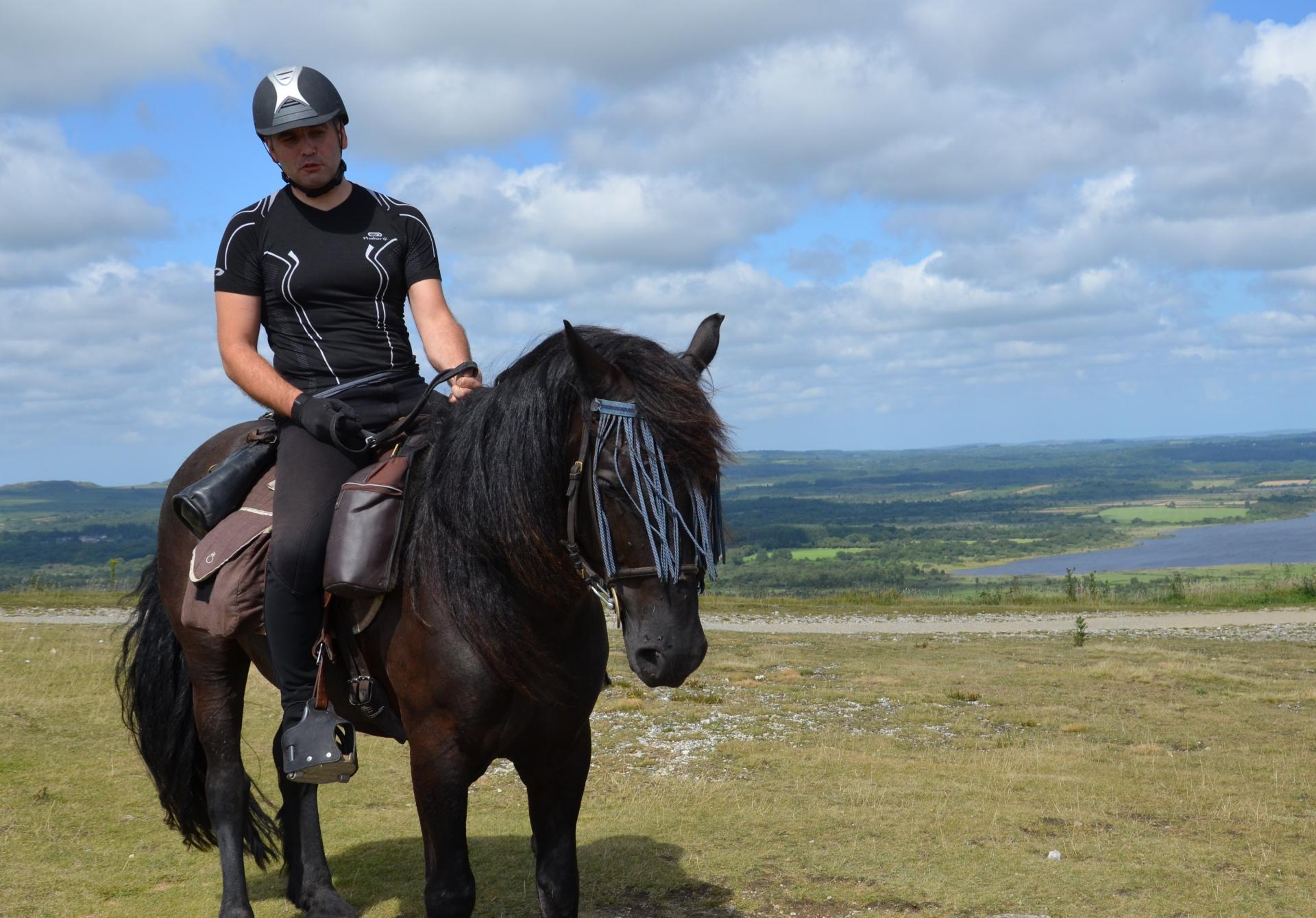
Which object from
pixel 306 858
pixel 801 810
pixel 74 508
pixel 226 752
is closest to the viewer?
pixel 226 752

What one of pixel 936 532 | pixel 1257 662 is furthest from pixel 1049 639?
pixel 936 532

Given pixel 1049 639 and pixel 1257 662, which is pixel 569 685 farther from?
pixel 1049 639

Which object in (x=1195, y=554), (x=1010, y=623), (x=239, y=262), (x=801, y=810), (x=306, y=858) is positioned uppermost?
(x=239, y=262)

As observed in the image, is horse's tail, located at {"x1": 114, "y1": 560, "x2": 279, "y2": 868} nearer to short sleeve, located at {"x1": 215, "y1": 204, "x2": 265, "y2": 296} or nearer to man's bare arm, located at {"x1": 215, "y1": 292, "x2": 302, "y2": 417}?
man's bare arm, located at {"x1": 215, "y1": 292, "x2": 302, "y2": 417}

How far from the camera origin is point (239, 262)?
14.3 ft

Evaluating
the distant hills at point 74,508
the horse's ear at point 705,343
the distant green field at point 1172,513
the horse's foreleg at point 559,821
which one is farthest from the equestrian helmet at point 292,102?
the distant green field at point 1172,513

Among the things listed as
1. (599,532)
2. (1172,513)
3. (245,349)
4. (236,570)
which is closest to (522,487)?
(599,532)

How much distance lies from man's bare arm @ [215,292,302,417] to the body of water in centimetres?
8024

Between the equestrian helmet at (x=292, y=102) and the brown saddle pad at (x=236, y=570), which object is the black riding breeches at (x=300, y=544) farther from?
the equestrian helmet at (x=292, y=102)

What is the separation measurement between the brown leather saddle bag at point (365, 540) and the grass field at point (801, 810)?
105 inches

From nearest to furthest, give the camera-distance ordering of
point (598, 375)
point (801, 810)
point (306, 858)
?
point (598, 375) < point (306, 858) < point (801, 810)

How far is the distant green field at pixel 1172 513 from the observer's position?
146m

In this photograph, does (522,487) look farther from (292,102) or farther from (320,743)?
(292,102)

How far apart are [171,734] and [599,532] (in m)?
3.89
